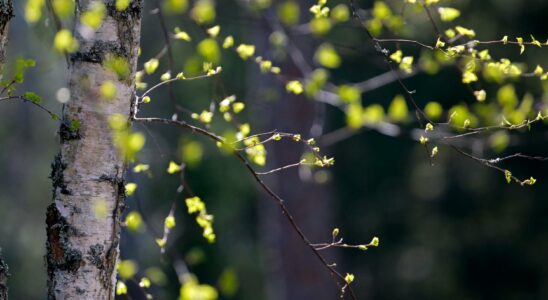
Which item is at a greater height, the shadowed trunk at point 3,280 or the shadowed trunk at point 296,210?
the shadowed trunk at point 296,210

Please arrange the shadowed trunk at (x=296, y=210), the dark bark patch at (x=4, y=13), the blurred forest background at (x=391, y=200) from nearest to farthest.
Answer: the dark bark patch at (x=4, y=13), the shadowed trunk at (x=296, y=210), the blurred forest background at (x=391, y=200)

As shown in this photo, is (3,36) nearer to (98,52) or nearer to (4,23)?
(4,23)

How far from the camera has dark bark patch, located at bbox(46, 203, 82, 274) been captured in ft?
6.29

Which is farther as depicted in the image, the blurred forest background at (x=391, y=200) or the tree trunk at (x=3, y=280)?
the blurred forest background at (x=391, y=200)

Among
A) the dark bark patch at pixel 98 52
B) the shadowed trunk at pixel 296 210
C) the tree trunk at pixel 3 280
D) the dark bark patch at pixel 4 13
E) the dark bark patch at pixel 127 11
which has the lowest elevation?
the tree trunk at pixel 3 280

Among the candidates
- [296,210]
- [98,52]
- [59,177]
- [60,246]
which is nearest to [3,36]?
[98,52]

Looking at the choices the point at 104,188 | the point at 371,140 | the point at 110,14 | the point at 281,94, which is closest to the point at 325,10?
the point at 110,14

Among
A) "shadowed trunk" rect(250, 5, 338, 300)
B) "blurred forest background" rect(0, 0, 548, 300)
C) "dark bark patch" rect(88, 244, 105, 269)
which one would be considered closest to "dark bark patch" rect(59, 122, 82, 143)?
"dark bark patch" rect(88, 244, 105, 269)

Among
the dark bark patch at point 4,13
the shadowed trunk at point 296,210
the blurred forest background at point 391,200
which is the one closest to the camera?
the dark bark patch at point 4,13

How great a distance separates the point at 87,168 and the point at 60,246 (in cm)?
20

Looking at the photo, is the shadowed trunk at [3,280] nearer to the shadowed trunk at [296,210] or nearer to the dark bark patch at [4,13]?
the dark bark patch at [4,13]

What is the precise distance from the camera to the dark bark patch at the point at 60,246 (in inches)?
75.4

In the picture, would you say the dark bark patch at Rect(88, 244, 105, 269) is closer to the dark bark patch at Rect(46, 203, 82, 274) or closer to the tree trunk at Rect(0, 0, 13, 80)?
the dark bark patch at Rect(46, 203, 82, 274)

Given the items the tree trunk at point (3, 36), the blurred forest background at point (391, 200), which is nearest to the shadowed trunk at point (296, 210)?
the blurred forest background at point (391, 200)
